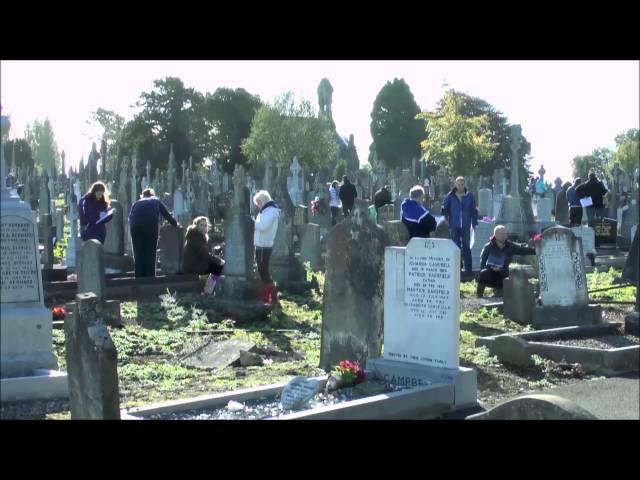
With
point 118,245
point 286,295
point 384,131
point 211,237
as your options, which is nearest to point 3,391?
point 286,295

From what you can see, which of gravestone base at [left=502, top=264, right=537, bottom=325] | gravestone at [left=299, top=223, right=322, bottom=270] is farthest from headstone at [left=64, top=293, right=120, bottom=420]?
gravestone at [left=299, top=223, right=322, bottom=270]

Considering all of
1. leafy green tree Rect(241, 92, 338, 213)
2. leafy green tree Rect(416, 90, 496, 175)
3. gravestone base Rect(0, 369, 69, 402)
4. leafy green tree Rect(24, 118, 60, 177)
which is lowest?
gravestone base Rect(0, 369, 69, 402)

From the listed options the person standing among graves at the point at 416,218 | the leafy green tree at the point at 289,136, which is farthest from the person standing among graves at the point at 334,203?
the leafy green tree at the point at 289,136

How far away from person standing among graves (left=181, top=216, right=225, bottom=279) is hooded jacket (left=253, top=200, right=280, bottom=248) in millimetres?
903

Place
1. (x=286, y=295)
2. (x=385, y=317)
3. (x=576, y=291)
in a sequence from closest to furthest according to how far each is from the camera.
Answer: (x=385, y=317), (x=576, y=291), (x=286, y=295)

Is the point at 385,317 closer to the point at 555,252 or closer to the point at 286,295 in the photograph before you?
the point at 555,252

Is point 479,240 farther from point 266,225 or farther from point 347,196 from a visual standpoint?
point 347,196

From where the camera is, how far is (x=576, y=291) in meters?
11.8

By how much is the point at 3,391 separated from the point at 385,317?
3569mm

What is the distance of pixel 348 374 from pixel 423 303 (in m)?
1.04

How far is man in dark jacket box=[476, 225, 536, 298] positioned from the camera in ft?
45.5

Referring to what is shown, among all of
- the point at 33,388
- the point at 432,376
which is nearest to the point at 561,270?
the point at 432,376

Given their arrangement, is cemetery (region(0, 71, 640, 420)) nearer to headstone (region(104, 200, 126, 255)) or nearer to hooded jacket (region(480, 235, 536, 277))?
hooded jacket (region(480, 235, 536, 277))
